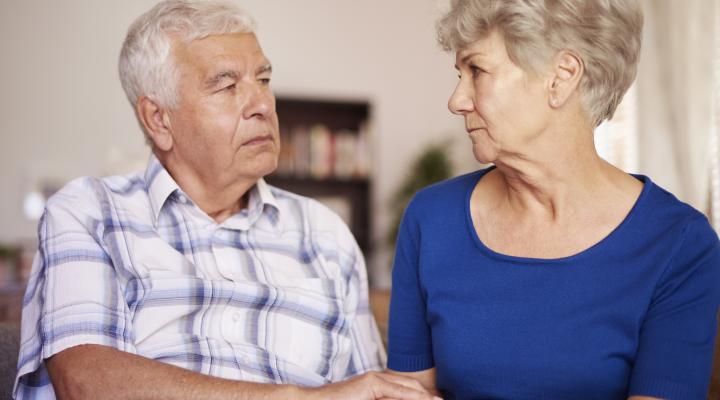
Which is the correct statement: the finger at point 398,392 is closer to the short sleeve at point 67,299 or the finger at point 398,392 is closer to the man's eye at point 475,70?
the short sleeve at point 67,299

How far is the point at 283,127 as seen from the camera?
566cm

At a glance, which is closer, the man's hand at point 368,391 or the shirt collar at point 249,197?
the man's hand at point 368,391

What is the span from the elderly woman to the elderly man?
0.22 m

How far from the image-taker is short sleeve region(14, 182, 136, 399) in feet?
4.93

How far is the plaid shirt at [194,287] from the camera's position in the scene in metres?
1.56

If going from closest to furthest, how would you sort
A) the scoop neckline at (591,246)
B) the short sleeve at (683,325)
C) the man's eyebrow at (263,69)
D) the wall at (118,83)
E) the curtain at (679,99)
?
the short sleeve at (683,325)
the scoop neckline at (591,246)
the man's eyebrow at (263,69)
the curtain at (679,99)
the wall at (118,83)

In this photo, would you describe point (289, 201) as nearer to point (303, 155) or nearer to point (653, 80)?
point (653, 80)

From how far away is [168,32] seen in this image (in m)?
1.86

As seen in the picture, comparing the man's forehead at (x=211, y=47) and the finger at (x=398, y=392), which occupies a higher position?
the man's forehead at (x=211, y=47)

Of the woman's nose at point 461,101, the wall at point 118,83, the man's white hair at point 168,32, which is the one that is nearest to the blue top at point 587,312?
the woman's nose at point 461,101

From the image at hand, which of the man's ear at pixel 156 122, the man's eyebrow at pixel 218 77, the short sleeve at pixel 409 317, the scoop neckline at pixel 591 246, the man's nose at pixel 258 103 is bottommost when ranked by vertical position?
the short sleeve at pixel 409 317

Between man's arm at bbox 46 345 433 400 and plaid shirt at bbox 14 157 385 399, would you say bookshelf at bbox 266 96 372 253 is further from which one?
man's arm at bbox 46 345 433 400

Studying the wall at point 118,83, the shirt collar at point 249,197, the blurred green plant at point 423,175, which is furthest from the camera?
the blurred green plant at point 423,175

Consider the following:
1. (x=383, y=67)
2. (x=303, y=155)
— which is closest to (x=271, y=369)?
(x=303, y=155)
